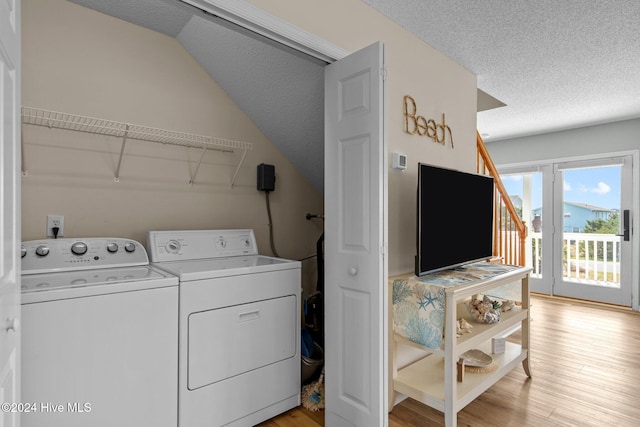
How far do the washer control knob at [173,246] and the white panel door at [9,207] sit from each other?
1.03 metres

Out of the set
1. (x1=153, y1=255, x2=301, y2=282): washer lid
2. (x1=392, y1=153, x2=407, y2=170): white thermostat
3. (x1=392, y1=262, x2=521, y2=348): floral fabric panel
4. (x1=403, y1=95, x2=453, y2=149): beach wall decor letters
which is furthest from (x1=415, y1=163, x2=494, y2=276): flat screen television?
(x1=153, y1=255, x2=301, y2=282): washer lid

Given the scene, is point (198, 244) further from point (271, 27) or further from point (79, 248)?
point (271, 27)

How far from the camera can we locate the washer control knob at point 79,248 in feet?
5.70

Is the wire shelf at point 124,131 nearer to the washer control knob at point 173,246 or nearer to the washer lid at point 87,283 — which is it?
the washer control knob at point 173,246

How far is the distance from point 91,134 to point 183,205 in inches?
26.0

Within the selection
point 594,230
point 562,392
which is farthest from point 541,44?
point 594,230

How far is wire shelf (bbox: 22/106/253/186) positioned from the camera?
70.7 inches

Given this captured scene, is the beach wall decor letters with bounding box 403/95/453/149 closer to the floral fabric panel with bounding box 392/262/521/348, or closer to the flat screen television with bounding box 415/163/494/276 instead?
the flat screen television with bounding box 415/163/494/276

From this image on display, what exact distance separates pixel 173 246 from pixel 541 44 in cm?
288

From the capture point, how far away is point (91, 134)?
198cm

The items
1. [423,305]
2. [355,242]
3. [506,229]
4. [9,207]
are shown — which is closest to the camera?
[9,207]

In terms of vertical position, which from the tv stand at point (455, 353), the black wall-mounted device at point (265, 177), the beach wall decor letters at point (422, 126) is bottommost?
the tv stand at point (455, 353)

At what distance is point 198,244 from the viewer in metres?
2.20

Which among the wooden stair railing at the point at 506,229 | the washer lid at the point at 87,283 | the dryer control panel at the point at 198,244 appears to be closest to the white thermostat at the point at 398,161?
the dryer control panel at the point at 198,244
